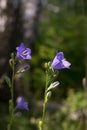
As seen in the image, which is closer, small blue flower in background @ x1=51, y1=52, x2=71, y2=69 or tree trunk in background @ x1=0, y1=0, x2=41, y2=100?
small blue flower in background @ x1=51, y1=52, x2=71, y2=69

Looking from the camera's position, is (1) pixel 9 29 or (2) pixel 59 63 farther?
(1) pixel 9 29

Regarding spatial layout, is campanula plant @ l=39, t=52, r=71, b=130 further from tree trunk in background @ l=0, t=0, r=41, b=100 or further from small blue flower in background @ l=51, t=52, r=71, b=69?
tree trunk in background @ l=0, t=0, r=41, b=100

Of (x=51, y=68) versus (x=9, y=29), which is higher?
(x=51, y=68)

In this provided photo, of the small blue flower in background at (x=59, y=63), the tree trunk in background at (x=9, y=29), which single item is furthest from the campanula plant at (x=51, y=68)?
the tree trunk in background at (x=9, y=29)


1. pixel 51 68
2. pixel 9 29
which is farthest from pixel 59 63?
pixel 9 29

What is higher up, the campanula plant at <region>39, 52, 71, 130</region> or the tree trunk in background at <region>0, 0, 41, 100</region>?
the campanula plant at <region>39, 52, 71, 130</region>

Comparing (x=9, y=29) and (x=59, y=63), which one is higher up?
(x=59, y=63)

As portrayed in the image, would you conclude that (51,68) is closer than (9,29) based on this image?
Yes

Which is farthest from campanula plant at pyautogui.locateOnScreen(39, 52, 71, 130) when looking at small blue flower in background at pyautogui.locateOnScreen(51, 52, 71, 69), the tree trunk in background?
the tree trunk in background

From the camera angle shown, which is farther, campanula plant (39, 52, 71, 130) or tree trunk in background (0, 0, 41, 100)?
tree trunk in background (0, 0, 41, 100)

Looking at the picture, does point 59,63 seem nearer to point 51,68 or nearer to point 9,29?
point 51,68

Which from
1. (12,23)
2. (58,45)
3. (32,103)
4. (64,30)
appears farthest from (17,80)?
(64,30)
